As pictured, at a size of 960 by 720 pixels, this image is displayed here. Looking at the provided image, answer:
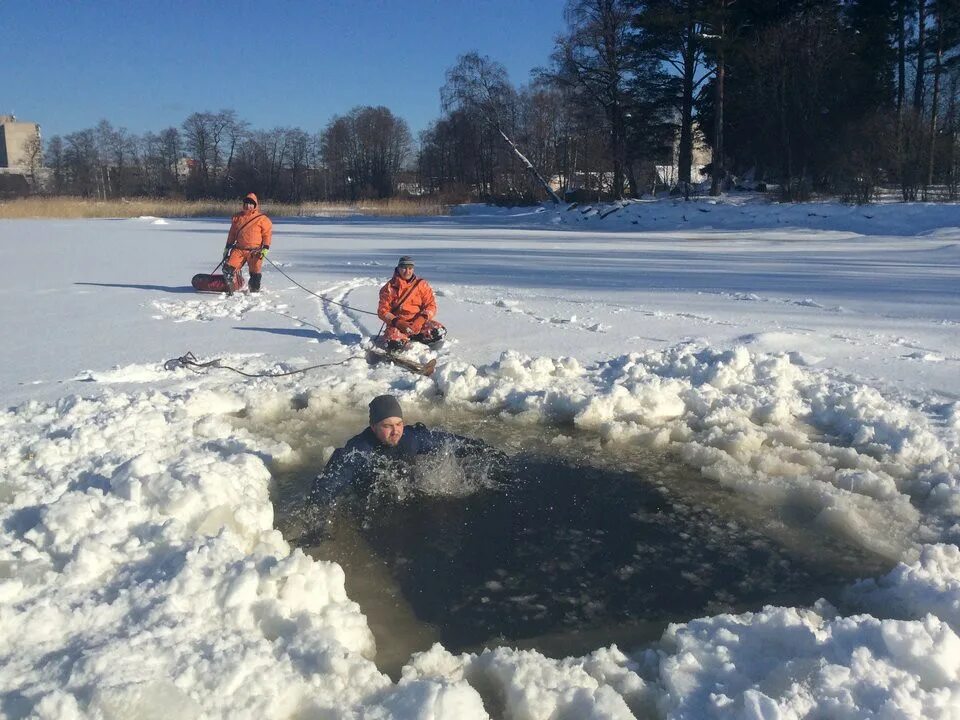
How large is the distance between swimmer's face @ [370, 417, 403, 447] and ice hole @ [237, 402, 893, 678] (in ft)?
0.86

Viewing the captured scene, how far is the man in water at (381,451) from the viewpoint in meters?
4.30

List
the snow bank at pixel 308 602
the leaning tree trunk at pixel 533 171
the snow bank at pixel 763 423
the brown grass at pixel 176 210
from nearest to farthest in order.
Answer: the snow bank at pixel 308 602, the snow bank at pixel 763 423, the brown grass at pixel 176 210, the leaning tree trunk at pixel 533 171

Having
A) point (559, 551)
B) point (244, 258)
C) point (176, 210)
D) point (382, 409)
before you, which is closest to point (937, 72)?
point (244, 258)

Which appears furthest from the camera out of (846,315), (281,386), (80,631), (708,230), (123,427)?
(708,230)

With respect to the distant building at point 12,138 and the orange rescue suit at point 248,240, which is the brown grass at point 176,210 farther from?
the distant building at point 12,138

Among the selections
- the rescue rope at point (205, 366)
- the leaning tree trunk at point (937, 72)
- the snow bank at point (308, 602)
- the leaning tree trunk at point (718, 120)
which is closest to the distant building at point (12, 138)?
the leaning tree trunk at point (718, 120)

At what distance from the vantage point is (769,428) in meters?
5.31

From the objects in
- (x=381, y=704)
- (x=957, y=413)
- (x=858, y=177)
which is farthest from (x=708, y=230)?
(x=381, y=704)

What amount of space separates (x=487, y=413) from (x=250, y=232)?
21.2ft

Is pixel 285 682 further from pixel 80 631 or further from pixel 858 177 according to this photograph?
pixel 858 177

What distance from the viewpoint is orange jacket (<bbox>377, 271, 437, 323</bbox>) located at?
7523 mm

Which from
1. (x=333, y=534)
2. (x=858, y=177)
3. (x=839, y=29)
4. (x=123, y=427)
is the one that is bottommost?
(x=333, y=534)

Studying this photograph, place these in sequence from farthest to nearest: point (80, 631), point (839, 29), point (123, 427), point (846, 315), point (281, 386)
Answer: point (839, 29), point (846, 315), point (281, 386), point (123, 427), point (80, 631)

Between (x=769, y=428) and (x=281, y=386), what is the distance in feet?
12.4
